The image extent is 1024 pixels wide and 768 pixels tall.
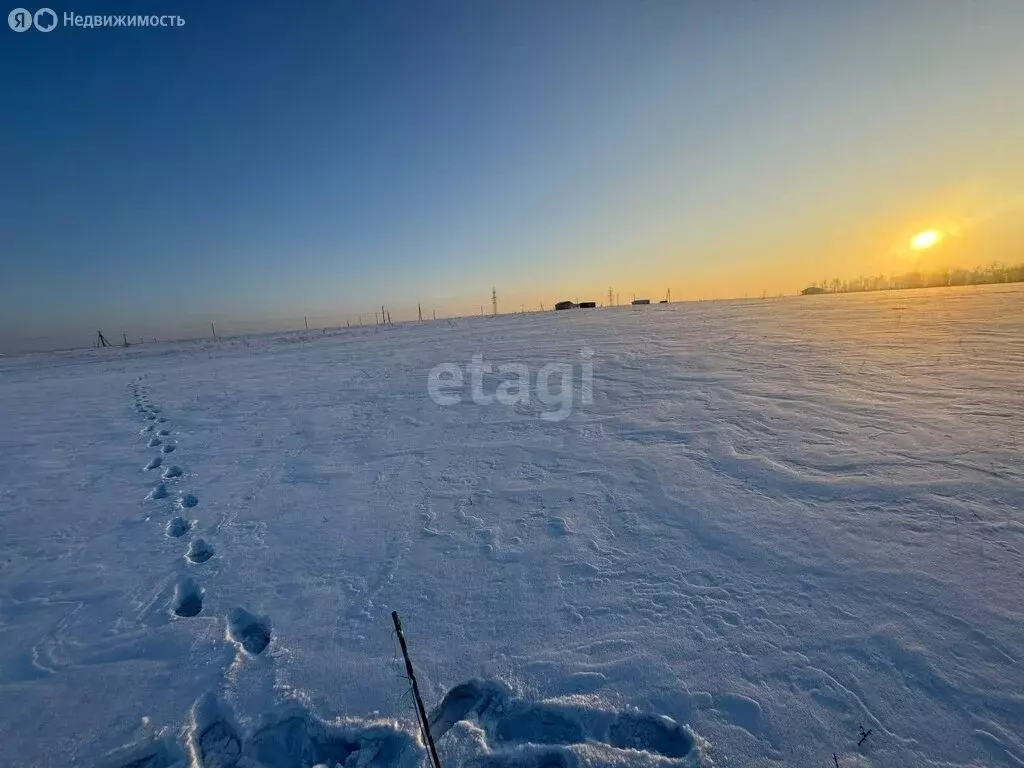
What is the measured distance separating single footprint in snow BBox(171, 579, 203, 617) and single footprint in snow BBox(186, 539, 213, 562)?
15.1 inches

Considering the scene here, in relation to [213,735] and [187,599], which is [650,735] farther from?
[187,599]

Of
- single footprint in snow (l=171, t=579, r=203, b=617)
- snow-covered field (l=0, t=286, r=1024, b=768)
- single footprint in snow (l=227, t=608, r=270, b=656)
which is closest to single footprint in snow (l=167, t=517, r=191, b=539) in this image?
snow-covered field (l=0, t=286, r=1024, b=768)

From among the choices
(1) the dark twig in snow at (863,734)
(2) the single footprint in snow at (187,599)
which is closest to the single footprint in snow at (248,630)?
(2) the single footprint in snow at (187,599)

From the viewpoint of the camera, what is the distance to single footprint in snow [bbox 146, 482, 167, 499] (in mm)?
5504

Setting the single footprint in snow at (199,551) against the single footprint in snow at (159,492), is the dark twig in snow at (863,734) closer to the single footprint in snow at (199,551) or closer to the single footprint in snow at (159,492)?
the single footprint in snow at (199,551)

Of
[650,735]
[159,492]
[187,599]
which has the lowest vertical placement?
[650,735]

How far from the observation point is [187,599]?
361 cm

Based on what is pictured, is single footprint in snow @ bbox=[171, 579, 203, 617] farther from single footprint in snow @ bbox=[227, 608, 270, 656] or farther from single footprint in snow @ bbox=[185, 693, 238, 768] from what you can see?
single footprint in snow @ bbox=[185, 693, 238, 768]

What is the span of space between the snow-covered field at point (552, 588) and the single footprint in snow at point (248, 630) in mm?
33

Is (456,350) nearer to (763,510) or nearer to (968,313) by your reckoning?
(763,510)

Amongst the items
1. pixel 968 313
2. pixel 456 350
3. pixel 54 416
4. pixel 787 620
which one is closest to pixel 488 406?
pixel 787 620

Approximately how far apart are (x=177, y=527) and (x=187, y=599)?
5.02 ft

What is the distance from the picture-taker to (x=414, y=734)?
243 centimetres

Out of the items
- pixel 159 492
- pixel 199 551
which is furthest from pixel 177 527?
pixel 159 492
